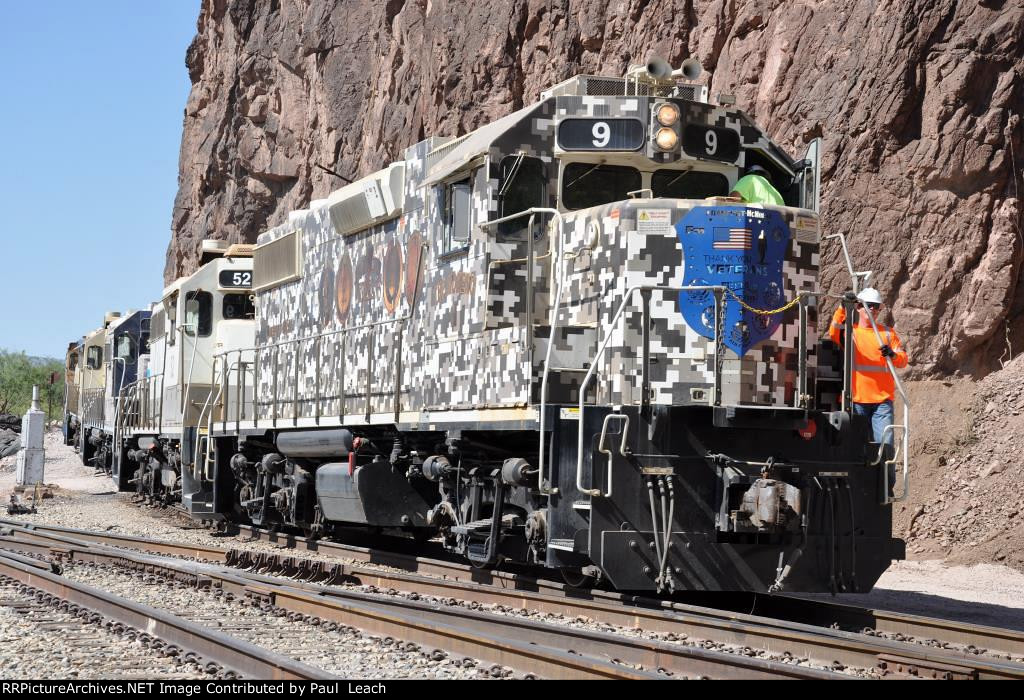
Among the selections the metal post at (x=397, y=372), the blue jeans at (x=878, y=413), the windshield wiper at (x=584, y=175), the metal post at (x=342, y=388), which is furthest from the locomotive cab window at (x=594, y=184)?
the metal post at (x=342, y=388)

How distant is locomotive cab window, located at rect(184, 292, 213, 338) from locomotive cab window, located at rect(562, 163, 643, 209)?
382 inches

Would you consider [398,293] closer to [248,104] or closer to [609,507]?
[609,507]

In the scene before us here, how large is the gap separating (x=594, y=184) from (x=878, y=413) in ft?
9.38

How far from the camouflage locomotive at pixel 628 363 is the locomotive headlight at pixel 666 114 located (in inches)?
0.4

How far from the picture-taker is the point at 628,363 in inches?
348

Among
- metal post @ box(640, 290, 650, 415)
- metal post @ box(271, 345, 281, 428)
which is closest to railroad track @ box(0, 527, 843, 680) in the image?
metal post @ box(640, 290, 650, 415)

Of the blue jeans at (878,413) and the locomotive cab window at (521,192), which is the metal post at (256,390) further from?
the blue jeans at (878,413)

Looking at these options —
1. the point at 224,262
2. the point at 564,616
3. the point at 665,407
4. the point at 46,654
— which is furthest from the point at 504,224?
the point at 224,262

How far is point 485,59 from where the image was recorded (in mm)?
28062

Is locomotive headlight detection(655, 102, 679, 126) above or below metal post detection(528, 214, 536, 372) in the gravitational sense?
above

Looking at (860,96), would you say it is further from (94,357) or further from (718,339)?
(94,357)

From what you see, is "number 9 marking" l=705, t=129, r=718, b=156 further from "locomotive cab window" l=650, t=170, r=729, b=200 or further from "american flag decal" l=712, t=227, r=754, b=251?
"american flag decal" l=712, t=227, r=754, b=251

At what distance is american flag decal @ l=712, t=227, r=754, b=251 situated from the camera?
877 centimetres

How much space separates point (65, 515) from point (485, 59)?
14376 mm
